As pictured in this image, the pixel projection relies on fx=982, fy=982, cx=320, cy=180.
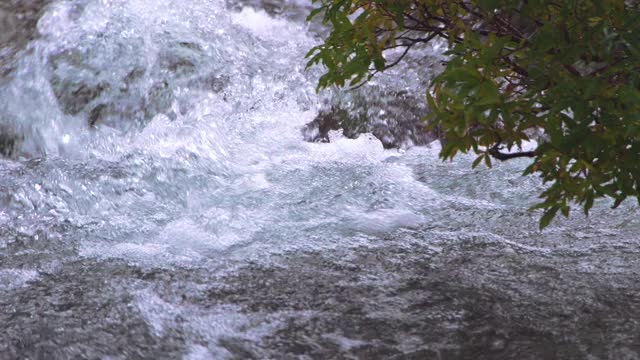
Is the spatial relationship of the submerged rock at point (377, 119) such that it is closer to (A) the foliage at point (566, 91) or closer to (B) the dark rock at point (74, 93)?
(B) the dark rock at point (74, 93)

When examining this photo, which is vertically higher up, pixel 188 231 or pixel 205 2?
pixel 205 2

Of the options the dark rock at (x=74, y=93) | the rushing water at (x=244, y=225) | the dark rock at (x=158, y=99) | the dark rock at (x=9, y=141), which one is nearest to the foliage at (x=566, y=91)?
the rushing water at (x=244, y=225)

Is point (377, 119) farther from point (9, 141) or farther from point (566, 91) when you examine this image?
point (566, 91)

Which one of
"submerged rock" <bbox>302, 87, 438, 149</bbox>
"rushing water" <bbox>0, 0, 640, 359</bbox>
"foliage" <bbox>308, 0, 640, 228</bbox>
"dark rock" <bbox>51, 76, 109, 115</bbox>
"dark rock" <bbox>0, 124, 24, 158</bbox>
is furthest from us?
"dark rock" <bbox>51, 76, 109, 115</bbox>

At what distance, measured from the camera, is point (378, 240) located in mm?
4008

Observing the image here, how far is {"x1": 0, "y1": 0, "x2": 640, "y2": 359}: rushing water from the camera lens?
3.03 m

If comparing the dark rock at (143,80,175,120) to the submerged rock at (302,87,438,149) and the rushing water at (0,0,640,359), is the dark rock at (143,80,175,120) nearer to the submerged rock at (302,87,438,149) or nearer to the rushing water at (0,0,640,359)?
the rushing water at (0,0,640,359)

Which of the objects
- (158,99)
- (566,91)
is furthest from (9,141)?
(566,91)

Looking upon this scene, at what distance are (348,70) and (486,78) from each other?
1.97 feet

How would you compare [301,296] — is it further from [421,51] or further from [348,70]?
[421,51]

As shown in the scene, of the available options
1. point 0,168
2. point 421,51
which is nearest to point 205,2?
point 421,51

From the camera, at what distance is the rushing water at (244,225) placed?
3.03m

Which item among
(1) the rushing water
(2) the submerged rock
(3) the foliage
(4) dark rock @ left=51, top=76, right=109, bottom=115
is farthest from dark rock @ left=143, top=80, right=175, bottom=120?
(3) the foliage

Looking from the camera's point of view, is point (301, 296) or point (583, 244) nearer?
point (301, 296)
